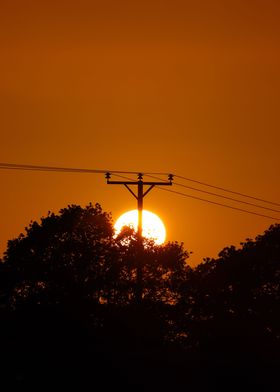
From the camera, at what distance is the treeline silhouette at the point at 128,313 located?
152 feet

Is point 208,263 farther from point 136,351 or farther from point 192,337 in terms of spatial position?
point 136,351

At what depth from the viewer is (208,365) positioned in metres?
48.8

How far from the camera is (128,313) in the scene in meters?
49.7

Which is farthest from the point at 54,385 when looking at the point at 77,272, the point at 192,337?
the point at 77,272

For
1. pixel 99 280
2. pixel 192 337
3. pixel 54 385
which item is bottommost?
pixel 54 385

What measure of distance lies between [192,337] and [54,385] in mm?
13112

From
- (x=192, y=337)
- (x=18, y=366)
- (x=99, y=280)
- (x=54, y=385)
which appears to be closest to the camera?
(x=54, y=385)

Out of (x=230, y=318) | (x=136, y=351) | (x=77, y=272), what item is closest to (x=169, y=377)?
(x=136, y=351)

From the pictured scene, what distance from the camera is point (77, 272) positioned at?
6025cm

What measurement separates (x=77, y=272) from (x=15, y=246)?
524cm

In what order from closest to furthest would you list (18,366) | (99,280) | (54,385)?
(54,385), (18,366), (99,280)

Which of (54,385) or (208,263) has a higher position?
(208,263)

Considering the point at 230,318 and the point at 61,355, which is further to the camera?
the point at 230,318

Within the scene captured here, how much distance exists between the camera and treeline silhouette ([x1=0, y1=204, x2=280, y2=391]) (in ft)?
152
